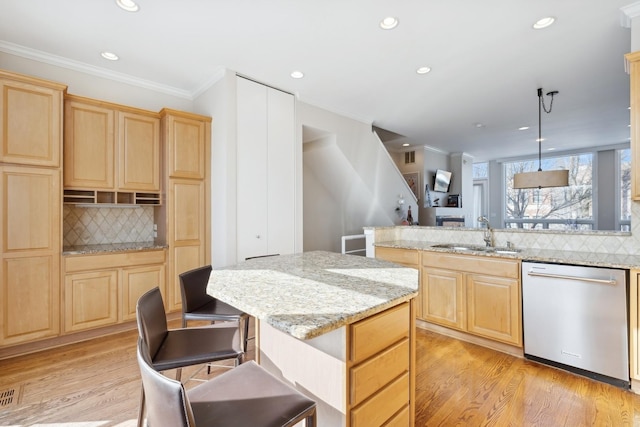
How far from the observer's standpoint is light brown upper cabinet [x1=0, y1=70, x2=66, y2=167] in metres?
2.48

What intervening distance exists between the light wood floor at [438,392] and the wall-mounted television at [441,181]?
4.97 metres

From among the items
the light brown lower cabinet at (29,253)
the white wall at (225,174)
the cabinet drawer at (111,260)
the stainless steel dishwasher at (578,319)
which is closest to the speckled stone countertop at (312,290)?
the white wall at (225,174)

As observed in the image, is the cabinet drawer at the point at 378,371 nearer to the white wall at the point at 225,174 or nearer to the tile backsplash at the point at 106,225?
the white wall at the point at 225,174

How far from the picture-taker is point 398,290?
134cm

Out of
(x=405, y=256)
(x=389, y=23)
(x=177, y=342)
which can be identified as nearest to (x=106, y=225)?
(x=177, y=342)

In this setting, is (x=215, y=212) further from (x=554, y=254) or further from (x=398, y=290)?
(x=554, y=254)

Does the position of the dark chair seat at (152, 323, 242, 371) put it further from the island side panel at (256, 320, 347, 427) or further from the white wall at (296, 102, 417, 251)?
the white wall at (296, 102, 417, 251)

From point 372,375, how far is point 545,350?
2079 millimetres

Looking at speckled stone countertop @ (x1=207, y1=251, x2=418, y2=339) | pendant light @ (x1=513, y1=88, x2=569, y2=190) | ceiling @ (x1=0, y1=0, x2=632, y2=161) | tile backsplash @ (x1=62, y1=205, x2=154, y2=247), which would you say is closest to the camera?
speckled stone countertop @ (x1=207, y1=251, x2=418, y2=339)

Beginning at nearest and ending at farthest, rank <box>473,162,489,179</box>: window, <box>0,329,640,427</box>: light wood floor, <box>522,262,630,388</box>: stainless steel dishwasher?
<box>0,329,640,427</box>: light wood floor → <box>522,262,630,388</box>: stainless steel dishwasher → <box>473,162,489,179</box>: window

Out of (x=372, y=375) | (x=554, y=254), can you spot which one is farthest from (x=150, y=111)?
(x=554, y=254)

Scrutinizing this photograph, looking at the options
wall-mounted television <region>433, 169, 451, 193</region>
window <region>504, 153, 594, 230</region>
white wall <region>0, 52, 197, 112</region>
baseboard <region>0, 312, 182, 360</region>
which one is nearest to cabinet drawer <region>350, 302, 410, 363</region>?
baseboard <region>0, 312, 182, 360</region>

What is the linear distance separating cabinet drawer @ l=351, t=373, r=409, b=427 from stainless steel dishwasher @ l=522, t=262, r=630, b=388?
1718mm

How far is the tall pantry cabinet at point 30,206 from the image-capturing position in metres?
2.48
